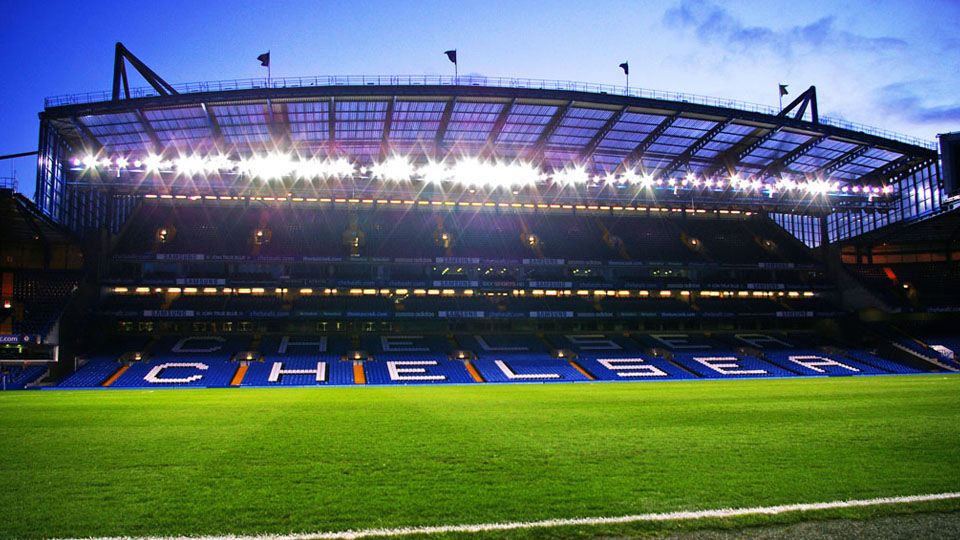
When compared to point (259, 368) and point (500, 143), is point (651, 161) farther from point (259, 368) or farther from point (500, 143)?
point (259, 368)

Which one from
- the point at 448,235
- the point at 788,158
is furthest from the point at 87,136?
the point at 788,158

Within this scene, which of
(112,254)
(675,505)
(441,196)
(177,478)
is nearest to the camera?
(675,505)

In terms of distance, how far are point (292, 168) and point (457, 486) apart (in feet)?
115

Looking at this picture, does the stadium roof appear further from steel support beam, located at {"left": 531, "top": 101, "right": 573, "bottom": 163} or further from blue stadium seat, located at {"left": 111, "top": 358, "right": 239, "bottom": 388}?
blue stadium seat, located at {"left": 111, "top": 358, "right": 239, "bottom": 388}

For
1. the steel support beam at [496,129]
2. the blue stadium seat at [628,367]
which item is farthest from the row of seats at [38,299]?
the blue stadium seat at [628,367]

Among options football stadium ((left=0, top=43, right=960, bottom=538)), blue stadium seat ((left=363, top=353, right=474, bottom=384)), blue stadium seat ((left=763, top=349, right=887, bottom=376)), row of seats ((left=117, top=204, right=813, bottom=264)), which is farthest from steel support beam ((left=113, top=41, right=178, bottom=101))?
blue stadium seat ((left=763, top=349, right=887, bottom=376))

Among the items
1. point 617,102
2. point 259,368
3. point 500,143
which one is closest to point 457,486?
point 259,368

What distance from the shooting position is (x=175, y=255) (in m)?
47.3

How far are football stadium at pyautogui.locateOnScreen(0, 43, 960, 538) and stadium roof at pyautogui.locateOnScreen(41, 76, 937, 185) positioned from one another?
235 millimetres

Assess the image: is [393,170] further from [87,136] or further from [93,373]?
[93,373]

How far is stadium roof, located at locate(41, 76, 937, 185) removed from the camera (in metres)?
40.6

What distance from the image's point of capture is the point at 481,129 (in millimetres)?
46219

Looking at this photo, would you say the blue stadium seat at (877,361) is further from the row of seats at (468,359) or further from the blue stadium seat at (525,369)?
the blue stadium seat at (525,369)

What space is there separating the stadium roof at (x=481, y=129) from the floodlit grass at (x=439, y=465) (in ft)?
92.2
